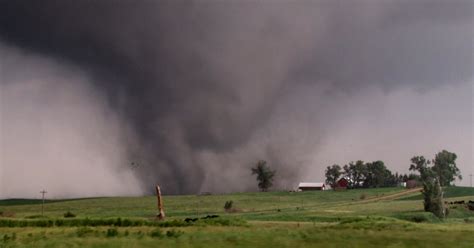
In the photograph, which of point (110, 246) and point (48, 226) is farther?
point (48, 226)

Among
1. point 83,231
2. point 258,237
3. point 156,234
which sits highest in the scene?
point 83,231

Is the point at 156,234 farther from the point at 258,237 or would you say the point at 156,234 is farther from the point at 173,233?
the point at 258,237

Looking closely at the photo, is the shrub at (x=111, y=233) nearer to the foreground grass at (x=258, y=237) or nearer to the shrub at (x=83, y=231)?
the foreground grass at (x=258, y=237)

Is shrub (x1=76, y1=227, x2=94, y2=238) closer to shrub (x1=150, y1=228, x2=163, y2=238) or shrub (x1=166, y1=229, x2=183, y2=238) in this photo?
shrub (x1=150, y1=228, x2=163, y2=238)

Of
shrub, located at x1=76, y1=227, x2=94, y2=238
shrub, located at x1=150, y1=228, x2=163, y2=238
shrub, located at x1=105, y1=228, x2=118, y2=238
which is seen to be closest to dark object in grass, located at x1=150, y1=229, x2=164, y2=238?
shrub, located at x1=150, y1=228, x2=163, y2=238

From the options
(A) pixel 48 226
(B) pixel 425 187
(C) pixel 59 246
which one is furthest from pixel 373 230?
(B) pixel 425 187

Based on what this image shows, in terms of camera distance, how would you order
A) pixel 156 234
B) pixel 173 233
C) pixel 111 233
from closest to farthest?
pixel 173 233, pixel 156 234, pixel 111 233

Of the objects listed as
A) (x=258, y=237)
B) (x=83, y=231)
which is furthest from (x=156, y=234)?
(x=258, y=237)

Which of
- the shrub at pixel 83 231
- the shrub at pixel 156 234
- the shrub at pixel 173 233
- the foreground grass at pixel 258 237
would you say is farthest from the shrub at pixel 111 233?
the shrub at pixel 173 233

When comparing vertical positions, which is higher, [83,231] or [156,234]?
[83,231]

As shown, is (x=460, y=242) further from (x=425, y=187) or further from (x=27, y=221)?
(x=425, y=187)

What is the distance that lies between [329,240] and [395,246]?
491 centimetres

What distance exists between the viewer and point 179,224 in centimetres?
5072

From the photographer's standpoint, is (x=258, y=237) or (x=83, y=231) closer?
(x=258, y=237)
